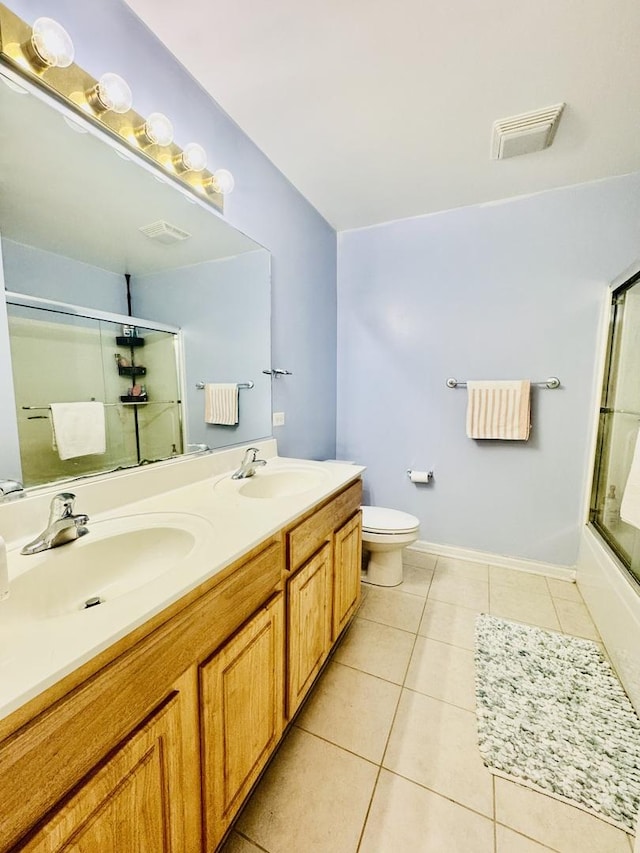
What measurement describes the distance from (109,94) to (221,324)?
79cm

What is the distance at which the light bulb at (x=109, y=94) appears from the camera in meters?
0.99

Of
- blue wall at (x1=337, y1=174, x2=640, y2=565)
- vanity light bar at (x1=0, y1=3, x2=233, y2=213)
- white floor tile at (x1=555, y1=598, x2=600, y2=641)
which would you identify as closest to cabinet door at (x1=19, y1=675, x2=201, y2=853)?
vanity light bar at (x1=0, y1=3, x2=233, y2=213)

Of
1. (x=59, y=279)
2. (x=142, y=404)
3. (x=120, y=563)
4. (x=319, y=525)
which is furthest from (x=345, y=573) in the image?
(x=59, y=279)

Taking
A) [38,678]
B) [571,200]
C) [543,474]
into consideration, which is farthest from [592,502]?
[38,678]

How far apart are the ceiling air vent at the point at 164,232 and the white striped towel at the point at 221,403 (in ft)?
1.91

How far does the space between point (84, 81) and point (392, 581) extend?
246 centimetres

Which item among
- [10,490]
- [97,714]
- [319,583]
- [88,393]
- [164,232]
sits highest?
[164,232]

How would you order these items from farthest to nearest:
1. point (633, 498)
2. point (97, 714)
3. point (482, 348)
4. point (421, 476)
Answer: point (421, 476) → point (482, 348) → point (633, 498) → point (97, 714)

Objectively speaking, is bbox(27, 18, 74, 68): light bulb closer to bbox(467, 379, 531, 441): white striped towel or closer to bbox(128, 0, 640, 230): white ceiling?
bbox(128, 0, 640, 230): white ceiling

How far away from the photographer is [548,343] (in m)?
2.09

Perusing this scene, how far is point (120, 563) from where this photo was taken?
36.0 inches

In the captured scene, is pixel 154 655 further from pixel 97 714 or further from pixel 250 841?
pixel 250 841

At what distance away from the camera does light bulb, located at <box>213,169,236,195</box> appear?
1412 millimetres

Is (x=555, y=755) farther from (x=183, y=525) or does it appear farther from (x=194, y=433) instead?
(x=194, y=433)
